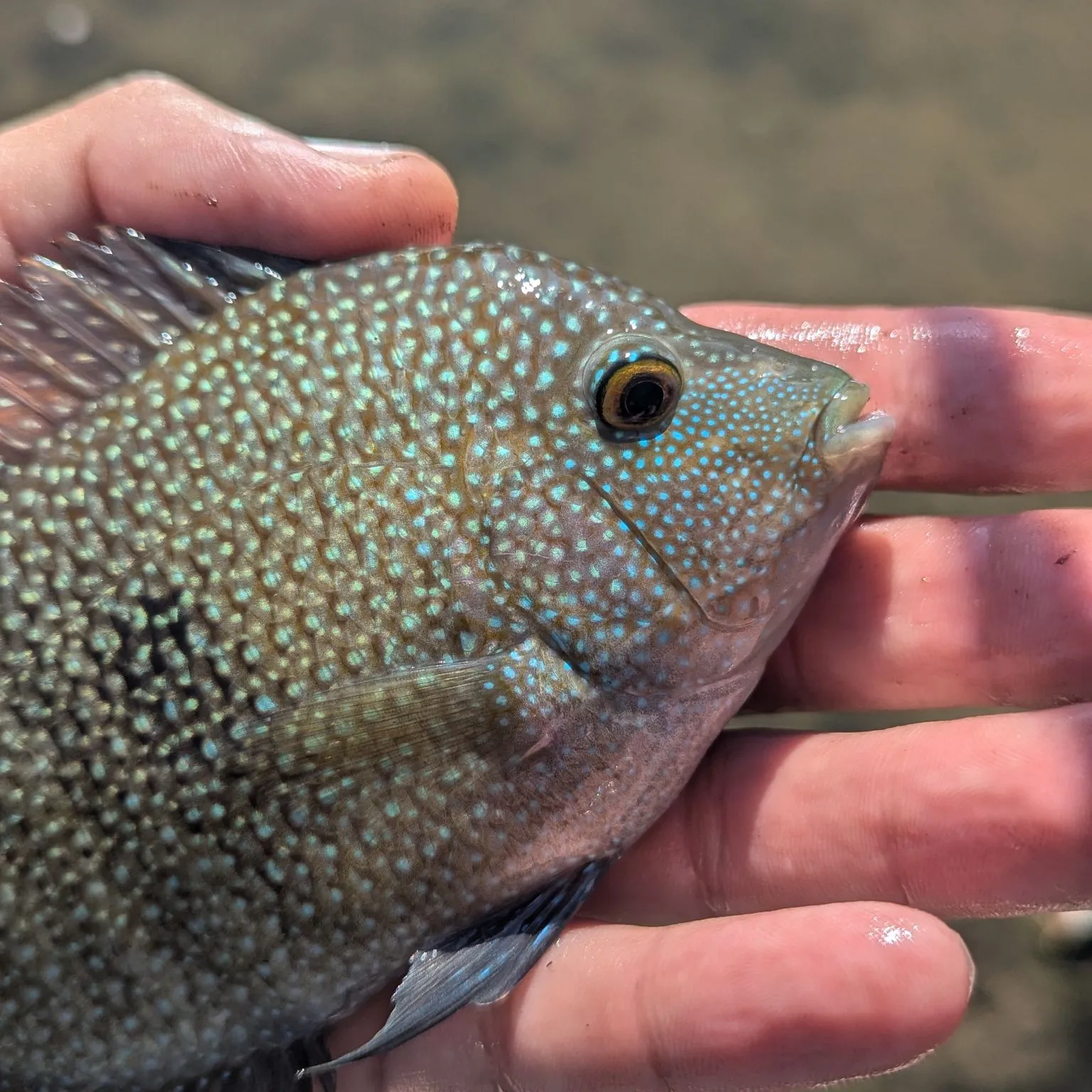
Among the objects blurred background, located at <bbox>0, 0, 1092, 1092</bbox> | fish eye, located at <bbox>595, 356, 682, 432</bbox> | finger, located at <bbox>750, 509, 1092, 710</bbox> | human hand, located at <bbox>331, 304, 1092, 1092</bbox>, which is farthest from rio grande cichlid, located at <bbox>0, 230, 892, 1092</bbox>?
blurred background, located at <bbox>0, 0, 1092, 1092</bbox>

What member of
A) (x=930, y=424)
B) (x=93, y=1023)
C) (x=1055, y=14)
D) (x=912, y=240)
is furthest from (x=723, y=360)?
(x=1055, y=14)

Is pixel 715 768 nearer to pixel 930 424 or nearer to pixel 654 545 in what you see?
pixel 654 545

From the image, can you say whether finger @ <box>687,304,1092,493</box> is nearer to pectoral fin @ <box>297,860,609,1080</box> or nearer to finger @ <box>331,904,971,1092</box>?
finger @ <box>331,904,971,1092</box>

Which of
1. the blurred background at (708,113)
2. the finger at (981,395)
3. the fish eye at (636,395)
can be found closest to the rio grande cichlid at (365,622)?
the fish eye at (636,395)

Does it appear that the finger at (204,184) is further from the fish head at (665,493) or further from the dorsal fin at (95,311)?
the fish head at (665,493)

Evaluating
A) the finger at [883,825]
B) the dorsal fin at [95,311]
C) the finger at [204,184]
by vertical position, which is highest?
the finger at [204,184]

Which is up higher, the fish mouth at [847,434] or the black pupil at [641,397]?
the black pupil at [641,397]

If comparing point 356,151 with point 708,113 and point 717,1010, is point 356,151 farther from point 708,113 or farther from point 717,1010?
point 708,113

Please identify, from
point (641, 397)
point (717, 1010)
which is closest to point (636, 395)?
point (641, 397)
